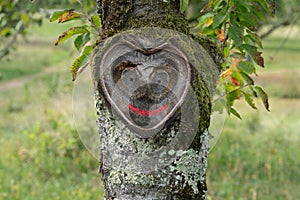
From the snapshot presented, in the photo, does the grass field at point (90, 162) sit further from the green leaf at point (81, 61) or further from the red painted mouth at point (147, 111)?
the red painted mouth at point (147, 111)

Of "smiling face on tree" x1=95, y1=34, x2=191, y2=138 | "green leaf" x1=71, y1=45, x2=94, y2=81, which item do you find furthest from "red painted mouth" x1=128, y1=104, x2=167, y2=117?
"green leaf" x1=71, y1=45, x2=94, y2=81

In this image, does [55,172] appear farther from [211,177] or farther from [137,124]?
[137,124]

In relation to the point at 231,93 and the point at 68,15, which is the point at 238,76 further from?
the point at 68,15

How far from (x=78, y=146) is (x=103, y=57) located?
17.3 ft

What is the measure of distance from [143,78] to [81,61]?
34cm

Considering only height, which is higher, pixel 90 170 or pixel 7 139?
pixel 90 170

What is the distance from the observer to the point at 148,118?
1.80 meters

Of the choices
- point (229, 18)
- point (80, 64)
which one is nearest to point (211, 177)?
point (229, 18)

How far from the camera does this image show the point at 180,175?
1.87 m

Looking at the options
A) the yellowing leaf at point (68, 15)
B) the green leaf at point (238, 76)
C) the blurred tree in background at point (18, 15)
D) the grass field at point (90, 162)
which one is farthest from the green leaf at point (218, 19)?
the grass field at point (90, 162)

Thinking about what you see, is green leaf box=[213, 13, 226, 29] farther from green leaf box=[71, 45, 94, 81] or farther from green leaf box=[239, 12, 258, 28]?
green leaf box=[71, 45, 94, 81]

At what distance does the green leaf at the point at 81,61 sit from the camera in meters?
2.04

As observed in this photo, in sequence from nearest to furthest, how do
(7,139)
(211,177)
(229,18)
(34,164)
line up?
(229,18)
(211,177)
(34,164)
(7,139)

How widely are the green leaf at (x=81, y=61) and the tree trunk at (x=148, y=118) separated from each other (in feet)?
0.46
